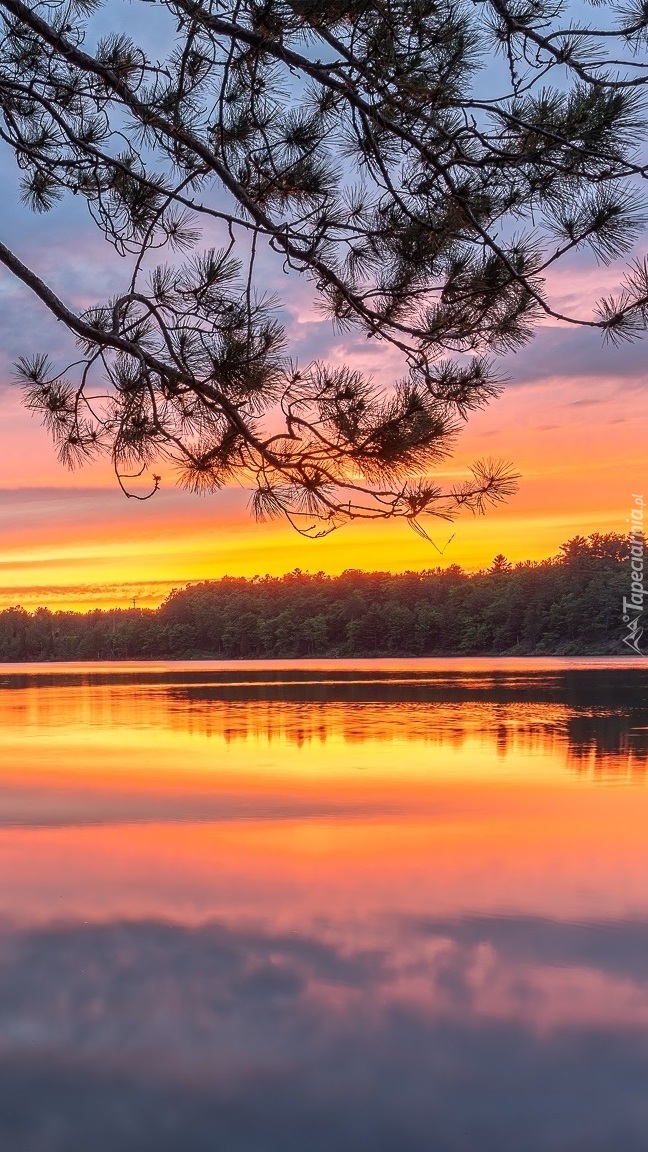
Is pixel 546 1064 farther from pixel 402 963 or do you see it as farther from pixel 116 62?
pixel 116 62

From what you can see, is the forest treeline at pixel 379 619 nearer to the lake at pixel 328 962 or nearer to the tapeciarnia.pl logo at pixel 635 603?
the tapeciarnia.pl logo at pixel 635 603

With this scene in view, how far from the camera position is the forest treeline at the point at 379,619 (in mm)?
52750

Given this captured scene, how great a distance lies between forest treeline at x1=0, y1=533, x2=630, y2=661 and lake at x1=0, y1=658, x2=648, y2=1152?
1680 inches

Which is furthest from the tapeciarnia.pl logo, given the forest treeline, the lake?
the lake

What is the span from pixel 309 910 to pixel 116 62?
3.60 m

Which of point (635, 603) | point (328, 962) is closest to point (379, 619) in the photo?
point (635, 603)

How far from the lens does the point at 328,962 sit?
369 cm

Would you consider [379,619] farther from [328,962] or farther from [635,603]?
[328,962]

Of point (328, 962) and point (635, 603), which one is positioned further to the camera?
point (635, 603)

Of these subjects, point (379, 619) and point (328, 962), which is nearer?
point (328, 962)

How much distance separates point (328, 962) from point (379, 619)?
58.9 meters

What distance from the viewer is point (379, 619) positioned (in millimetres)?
62438

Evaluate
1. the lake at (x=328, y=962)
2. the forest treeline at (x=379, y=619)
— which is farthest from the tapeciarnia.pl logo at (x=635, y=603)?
the lake at (x=328, y=962)

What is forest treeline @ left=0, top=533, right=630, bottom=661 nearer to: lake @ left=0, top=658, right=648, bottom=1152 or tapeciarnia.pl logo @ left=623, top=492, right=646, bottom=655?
A: tapeciarnia.pl logo @ left=623, top=492, right=646, bottom=655
